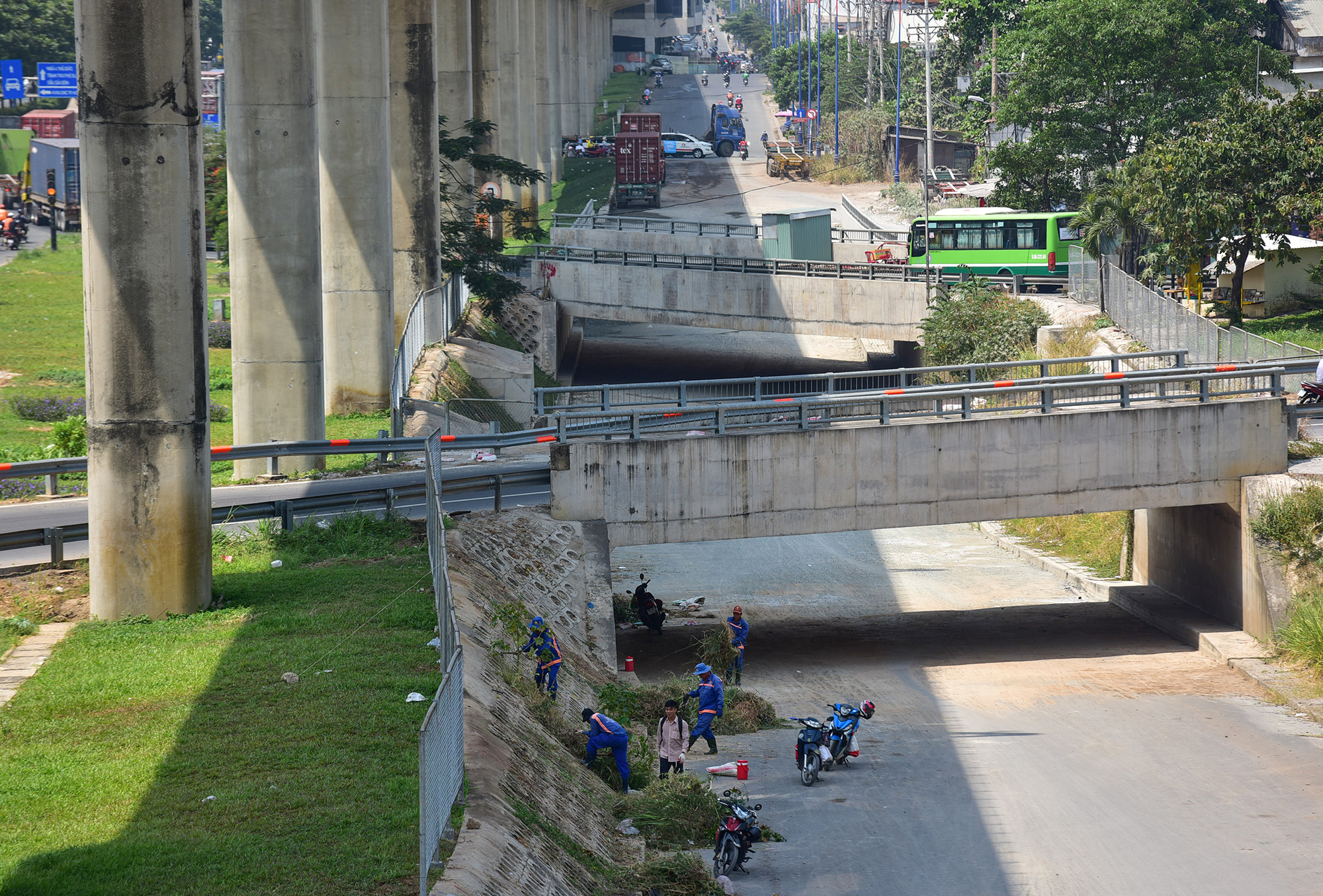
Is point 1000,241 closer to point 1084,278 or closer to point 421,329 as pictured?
point 1084,278

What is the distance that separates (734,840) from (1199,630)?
1803 cm

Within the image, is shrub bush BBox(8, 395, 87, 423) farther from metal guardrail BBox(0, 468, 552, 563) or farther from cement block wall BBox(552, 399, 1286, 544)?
cement block wall BBox(552, 399, 1286, 544)

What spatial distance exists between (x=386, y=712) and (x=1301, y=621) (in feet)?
63.7

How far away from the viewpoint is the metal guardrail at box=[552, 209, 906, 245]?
6712 centimetres

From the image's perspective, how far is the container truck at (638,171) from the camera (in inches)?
3319

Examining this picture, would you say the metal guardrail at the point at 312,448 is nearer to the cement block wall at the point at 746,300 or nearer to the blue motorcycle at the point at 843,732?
the blue motorcycle at the point at 843,732

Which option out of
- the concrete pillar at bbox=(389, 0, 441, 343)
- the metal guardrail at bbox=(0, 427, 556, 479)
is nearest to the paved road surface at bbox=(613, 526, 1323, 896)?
the metal guardrail at bbox=(0, 427, 556, 479)

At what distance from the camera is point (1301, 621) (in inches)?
1064

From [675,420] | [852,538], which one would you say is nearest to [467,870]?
[675,420]

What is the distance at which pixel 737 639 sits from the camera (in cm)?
2558

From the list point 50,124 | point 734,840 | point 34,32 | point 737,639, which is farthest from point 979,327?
point 34,32

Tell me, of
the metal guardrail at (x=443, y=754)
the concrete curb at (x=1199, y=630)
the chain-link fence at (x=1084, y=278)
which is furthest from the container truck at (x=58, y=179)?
the metal guardrail at (x=443, y=754)

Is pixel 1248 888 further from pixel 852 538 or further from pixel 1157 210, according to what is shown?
pixel 1157 210

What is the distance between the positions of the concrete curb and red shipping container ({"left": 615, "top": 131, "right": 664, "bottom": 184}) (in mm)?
50530
